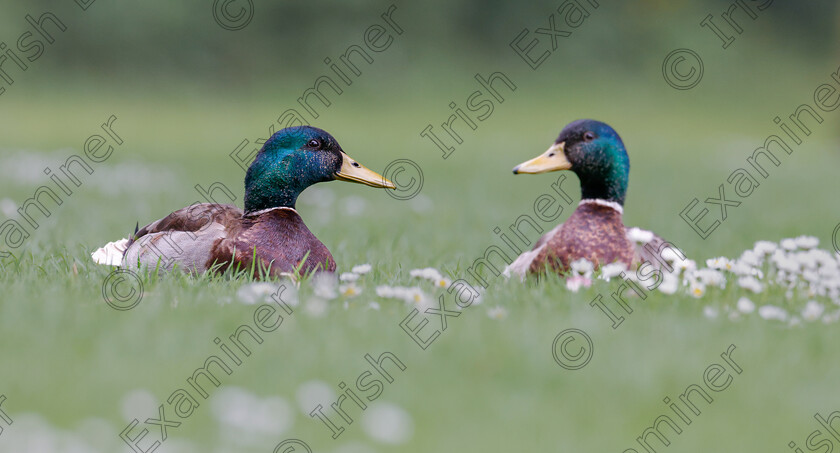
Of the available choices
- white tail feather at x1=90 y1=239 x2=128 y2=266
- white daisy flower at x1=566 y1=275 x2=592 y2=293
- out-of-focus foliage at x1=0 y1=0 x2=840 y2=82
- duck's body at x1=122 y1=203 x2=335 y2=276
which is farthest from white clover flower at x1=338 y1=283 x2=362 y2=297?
out-of-focus foliage at x1=0 y1=0 x2=840 y2=82

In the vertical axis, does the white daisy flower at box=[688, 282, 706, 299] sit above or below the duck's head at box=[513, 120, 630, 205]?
below

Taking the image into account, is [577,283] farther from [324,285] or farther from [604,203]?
[324,285]

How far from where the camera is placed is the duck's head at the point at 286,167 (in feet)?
17.3

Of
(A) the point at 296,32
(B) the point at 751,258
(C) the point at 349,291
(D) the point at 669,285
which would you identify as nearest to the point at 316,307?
(C) the point at 349,291

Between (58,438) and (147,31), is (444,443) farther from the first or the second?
(147,31)

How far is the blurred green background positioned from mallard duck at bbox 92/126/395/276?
280mm

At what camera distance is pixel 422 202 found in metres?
9.47

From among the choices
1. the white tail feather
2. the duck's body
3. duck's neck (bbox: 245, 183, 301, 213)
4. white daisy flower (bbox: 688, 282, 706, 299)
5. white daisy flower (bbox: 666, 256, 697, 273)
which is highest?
white daisy flower (bbox: 666, 256, 697, 273)

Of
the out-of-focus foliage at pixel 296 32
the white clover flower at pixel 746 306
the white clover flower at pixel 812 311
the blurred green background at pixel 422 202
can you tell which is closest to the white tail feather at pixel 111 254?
the blurred green background at pixel 422 202

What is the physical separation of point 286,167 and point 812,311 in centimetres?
260

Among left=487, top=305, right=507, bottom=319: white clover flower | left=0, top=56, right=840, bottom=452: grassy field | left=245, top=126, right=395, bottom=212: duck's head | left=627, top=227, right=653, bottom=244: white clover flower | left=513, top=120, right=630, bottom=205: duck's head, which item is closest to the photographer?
left=0, top=56, right=840, bottom=452: grassy field

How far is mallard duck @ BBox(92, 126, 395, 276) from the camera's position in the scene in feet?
16.8

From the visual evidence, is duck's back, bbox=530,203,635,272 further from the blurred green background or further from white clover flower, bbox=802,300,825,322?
white clover flower, bbox=802,300,825,322

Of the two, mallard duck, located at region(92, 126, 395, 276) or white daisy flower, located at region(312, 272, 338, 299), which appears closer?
white daisy flower, located at region(312, 272, 338, 299)
